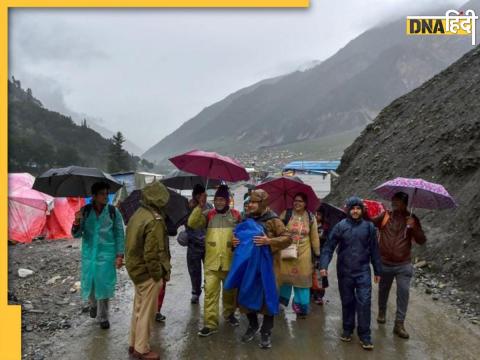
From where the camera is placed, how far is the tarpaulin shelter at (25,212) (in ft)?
41.5

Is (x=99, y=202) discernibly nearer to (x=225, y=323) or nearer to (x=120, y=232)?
(x=120, y=232)

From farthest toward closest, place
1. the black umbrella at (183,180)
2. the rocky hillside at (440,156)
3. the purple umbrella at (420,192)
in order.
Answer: the rocky hillside at (440,156), the black umbrella at (183,180), the purple umbrella at (420,192)

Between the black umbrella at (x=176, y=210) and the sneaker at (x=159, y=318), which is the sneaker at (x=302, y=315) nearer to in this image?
the sneaker at (x=159, y=318)

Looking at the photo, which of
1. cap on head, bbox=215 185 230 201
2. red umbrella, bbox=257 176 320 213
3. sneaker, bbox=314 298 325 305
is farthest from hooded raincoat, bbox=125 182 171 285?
sneaker, bbox=314 298 325 305

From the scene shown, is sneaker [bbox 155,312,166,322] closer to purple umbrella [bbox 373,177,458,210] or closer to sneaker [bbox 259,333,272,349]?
sneaker [bbox 259,333,272,349]

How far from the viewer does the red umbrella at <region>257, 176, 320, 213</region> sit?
574 centimetres

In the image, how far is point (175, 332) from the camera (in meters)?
5.19

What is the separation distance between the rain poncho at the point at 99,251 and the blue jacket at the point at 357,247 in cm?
264

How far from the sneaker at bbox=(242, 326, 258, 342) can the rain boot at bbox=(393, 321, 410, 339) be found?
68.1 inches

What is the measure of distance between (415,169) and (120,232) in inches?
429

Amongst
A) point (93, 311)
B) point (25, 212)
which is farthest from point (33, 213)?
point (93, 311)

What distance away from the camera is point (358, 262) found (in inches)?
188

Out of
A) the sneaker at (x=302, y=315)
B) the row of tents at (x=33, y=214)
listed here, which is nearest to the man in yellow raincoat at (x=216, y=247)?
the sneaker at (x=302, y=315)

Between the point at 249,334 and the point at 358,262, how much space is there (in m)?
1.48
